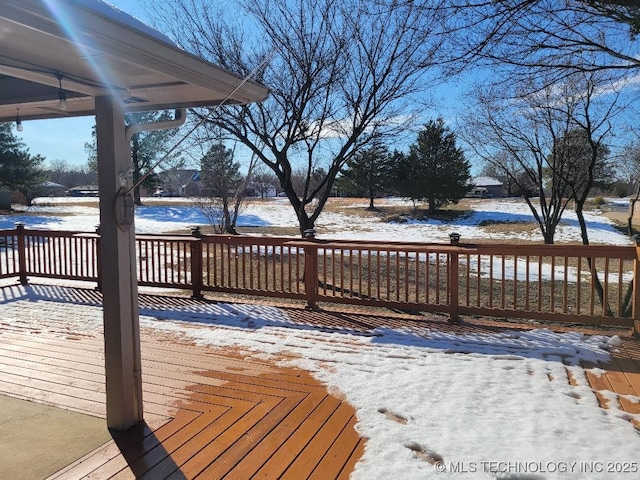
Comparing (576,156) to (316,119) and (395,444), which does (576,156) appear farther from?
(395,444)

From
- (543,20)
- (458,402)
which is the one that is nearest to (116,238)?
(458,402)

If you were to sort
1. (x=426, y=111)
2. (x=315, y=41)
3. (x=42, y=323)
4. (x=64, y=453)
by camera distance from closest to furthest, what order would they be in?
1. (x=64, y=453)
2. (x=42, y=323)
3. (x=315, y=41)
4. (x=426, y=111)

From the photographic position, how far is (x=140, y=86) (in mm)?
2531

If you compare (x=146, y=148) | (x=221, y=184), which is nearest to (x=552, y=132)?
(x=221, y=184)

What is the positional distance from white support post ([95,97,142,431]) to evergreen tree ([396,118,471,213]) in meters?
23.9

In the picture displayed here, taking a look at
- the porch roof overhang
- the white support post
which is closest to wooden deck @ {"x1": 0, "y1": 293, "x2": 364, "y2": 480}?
the white support post

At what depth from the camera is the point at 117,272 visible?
228cm

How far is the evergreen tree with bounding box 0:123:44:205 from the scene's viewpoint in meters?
21.6

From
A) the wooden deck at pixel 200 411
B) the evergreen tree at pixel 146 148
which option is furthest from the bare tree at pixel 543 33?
the evergreen tree at pixel 146 148

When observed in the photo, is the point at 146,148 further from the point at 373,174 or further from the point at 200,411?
the point at 200,411

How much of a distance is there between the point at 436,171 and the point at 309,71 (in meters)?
20.0

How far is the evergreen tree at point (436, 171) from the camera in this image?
989 inches

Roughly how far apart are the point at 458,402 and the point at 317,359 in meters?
1.14

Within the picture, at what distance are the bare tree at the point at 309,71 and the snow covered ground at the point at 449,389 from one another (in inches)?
125
